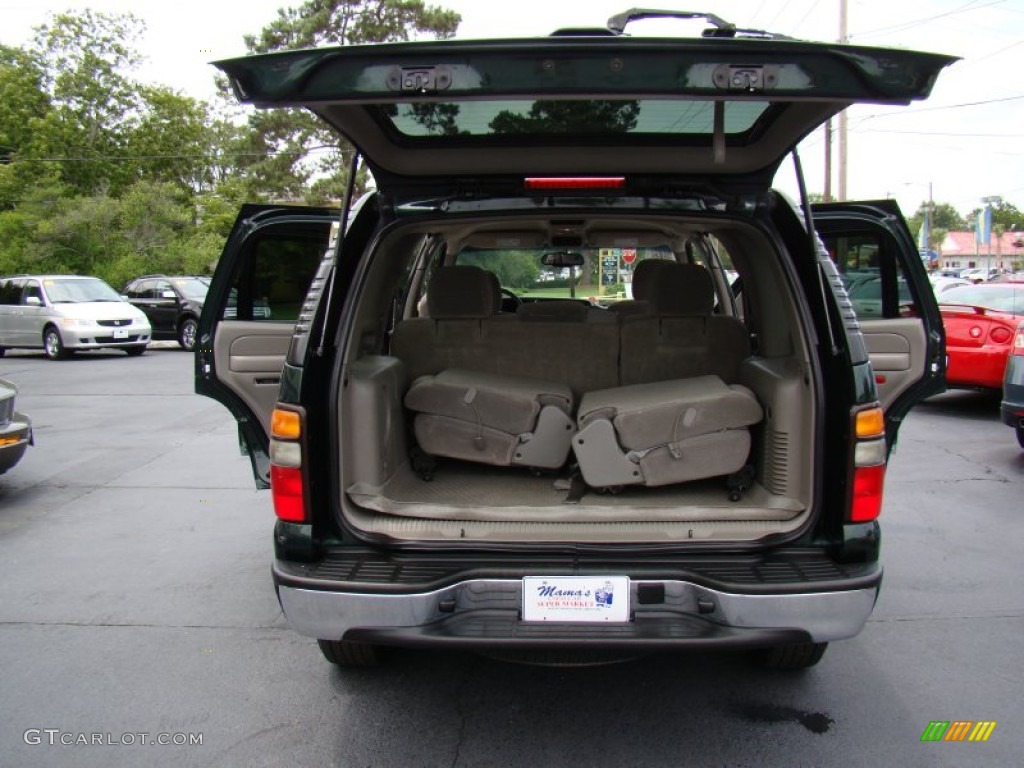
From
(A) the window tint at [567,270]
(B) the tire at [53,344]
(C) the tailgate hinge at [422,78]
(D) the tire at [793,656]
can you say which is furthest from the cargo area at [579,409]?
(B) the tire at [53,344]

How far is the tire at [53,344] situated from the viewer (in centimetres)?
1591

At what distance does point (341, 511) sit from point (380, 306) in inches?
41.8

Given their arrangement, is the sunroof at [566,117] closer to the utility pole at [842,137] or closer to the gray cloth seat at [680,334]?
the gray cloth seat at [680,334]

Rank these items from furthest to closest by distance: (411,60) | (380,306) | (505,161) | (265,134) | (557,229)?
1. (265,134)
2. (557,229)
3. (380,306)
4. (505,161)
5. (411,60)

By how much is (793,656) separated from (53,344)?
1670cm

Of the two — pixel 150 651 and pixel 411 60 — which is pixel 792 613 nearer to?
pixel 411 60

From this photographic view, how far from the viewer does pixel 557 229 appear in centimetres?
406

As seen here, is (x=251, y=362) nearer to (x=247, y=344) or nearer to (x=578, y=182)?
(x=247, y=344)

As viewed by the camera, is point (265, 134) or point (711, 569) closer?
point (711, 569)

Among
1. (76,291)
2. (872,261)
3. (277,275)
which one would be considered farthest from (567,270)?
(76,291)

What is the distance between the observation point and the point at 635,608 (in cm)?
248

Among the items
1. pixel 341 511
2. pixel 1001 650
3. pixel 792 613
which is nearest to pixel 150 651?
pixel 341 511

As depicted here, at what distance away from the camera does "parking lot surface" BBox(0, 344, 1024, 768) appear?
2760mm

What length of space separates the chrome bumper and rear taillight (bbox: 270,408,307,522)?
0.26m
